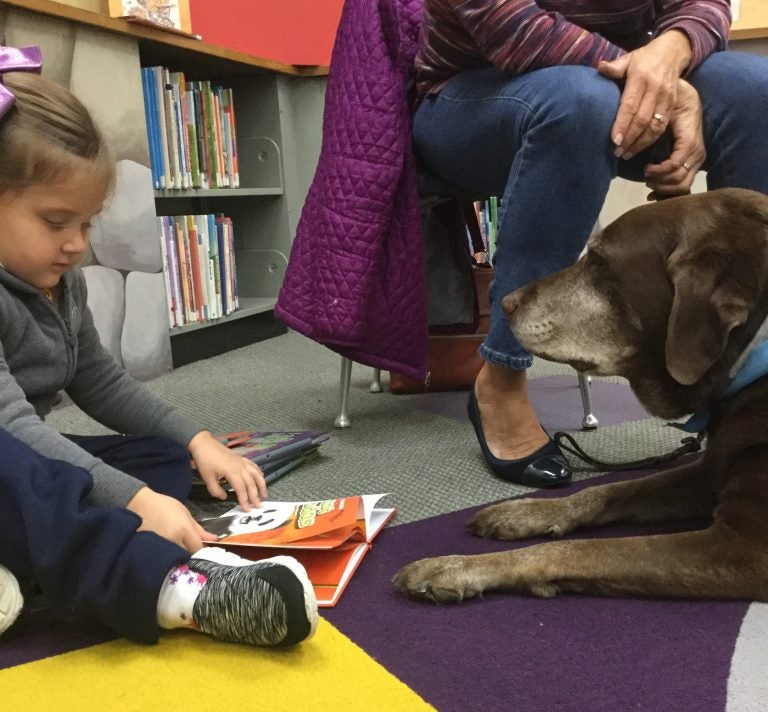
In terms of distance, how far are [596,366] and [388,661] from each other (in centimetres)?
58

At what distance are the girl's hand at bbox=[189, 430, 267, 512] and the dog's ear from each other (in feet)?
2.08

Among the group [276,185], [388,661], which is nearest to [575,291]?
[388,661]

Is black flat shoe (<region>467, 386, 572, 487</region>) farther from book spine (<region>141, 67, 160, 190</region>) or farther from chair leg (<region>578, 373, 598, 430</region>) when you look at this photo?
book spine (<region>141, 67, 160, 190</region>)

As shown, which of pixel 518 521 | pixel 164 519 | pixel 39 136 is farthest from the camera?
pixel 518 521

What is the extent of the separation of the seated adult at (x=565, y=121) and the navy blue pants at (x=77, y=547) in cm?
73

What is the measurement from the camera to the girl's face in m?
1.03

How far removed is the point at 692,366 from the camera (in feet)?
3.23

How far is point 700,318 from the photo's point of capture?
98cm

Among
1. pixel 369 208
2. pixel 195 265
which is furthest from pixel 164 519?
pixel 195 265

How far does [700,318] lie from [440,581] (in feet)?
1.52

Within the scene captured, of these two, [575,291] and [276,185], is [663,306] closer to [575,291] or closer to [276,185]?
[575,291]

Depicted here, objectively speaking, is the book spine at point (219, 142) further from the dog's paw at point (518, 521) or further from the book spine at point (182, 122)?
the dog's paw at point (518, 521)

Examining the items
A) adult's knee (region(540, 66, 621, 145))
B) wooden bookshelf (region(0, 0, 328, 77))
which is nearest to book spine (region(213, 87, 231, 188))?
wooden bookshelf (region(0, 0, 328, 77))

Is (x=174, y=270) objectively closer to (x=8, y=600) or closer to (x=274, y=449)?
(x=274, y=449)
